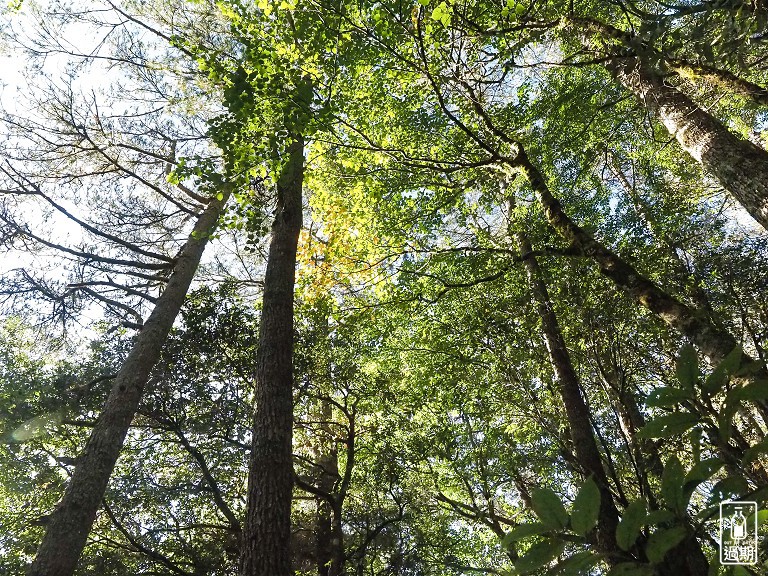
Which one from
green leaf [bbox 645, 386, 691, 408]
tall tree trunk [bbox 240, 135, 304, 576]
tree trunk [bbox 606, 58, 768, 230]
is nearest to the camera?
green leaf [bbox 645, 386, 691, 408]

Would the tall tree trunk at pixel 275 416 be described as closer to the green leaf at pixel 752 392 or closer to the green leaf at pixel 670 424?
the green leaf at pixel 670 424

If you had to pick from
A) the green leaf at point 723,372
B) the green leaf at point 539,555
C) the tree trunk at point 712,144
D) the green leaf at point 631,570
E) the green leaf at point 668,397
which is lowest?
the green leaf at point 631,570

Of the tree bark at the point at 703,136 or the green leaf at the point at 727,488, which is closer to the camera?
the green leaf at the point at 727,488

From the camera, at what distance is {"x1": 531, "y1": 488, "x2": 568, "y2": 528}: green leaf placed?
69 centimetres

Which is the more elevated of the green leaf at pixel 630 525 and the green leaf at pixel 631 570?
the green leaf at pixel 630 525

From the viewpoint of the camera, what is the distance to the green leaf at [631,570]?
2.17 feet

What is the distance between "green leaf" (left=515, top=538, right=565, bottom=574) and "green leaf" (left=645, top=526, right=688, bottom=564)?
0.39ft

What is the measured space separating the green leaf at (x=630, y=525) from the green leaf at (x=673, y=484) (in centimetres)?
4

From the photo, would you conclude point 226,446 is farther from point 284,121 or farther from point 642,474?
point 642,474

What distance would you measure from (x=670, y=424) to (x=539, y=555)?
0.36 m

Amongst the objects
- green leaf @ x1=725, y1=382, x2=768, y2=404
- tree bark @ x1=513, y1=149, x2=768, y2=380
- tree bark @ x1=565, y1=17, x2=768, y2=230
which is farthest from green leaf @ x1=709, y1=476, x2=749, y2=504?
tree bark @ x1=565, y1=17, x2=768, y2=230

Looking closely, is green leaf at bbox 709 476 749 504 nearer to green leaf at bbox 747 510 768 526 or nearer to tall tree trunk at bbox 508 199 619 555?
green leaf at bbox 747 510 768 526

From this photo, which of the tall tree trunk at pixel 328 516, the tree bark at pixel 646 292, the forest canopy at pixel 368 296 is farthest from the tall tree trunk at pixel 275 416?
the tree bark at pixel 646 292

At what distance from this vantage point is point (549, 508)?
714 millimetres
